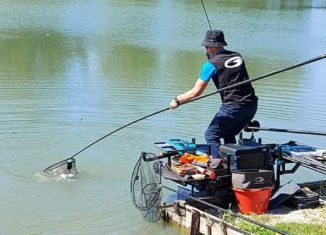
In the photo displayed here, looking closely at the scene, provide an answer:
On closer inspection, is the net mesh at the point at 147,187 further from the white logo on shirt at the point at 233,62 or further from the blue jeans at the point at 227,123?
the white logo on shirt at the point at 233,62

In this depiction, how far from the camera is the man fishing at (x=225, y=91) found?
659 centimetres

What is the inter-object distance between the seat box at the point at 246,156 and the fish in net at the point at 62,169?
8.38ft

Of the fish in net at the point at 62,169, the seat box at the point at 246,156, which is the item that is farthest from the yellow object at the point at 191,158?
the fish in net at the point at 62,169

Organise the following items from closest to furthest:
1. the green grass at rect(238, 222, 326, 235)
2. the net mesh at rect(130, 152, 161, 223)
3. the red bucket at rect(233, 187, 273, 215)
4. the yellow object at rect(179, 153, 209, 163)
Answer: the green grass at rect(238, 222, 326, 235)
the red bucket at rect(233, 187, 273, 215)
the net mesh at rect(130, 152, 161, 223)
the yellow object at rect(179, 153, 209, 163)

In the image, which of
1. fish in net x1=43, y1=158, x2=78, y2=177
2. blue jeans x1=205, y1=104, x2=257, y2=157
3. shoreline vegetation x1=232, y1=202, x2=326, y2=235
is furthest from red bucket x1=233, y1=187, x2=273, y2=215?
fish in net x1=43, y1=158, x2=78, y2=177

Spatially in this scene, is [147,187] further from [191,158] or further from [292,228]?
[292,228]

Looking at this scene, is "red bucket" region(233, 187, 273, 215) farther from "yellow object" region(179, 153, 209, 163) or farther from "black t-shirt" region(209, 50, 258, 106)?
"black t-shirt" region(209, 50, 258, 106)

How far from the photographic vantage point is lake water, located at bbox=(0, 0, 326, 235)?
7.34 metres

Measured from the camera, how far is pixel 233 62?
662 centimetres

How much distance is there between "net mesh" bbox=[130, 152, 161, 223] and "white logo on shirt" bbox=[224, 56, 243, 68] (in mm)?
1271

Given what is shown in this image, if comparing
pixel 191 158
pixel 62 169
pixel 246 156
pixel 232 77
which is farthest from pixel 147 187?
pixel 62 169

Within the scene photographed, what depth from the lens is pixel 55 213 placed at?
23.2 ft

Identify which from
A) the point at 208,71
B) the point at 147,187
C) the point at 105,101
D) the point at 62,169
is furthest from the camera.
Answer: the point at 105,101

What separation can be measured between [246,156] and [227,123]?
1.85ft
